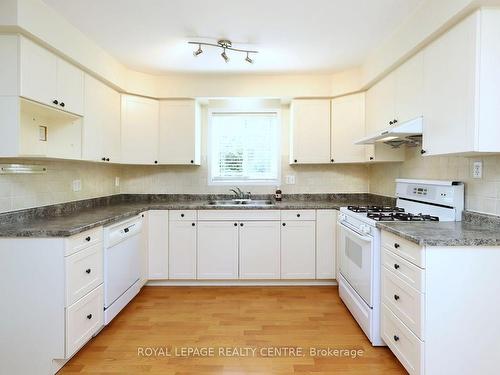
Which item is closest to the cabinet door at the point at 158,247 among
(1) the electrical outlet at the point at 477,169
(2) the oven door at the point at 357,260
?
(2) the oven door at the point at 357,260

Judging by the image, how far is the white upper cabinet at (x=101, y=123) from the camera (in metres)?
2.68

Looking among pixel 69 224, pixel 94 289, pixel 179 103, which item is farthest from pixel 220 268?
pixel 179 103

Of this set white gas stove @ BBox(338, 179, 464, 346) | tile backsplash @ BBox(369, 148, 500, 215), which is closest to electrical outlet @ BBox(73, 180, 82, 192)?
white gas stove @ BBox(338, 179, 464, 346)

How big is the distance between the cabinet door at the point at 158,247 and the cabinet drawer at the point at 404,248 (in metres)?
2.21

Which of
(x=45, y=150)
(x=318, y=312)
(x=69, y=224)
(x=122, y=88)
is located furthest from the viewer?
(x=122, y=88)

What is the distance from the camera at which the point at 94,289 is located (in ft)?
7.19

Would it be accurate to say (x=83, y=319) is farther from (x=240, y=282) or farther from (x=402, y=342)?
(x=402, y=342)

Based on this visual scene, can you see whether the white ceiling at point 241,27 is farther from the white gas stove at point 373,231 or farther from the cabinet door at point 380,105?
the white gas stove at point 373,231

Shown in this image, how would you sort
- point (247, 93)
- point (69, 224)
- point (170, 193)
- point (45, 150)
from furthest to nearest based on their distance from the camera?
point (170, 193) < point (247, 93) < point (45, 150) < point (69, 224)

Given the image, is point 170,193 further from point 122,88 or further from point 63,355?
point 63,355

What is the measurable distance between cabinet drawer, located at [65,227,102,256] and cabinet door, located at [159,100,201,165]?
4.76 ft

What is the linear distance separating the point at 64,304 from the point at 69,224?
20.9 inches

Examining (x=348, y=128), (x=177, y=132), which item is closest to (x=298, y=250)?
(x=348, y=128)

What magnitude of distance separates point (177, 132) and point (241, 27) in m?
1.52
